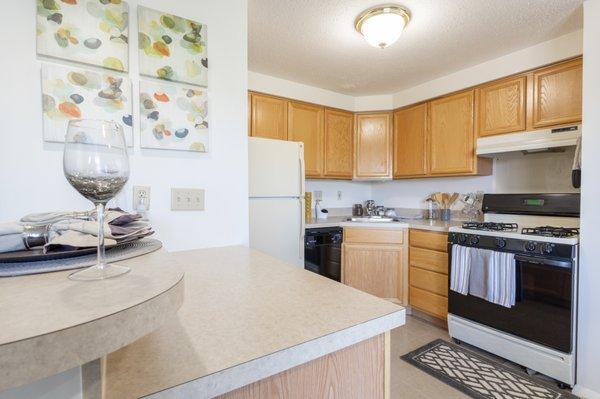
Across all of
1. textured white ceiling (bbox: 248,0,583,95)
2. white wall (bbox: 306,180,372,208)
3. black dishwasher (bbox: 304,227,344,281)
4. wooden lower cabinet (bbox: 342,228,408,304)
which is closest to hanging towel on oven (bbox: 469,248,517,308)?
wooden lower cabinet (bbox: 342,228,408,304)

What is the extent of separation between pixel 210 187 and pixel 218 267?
527 mm

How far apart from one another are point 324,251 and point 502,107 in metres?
1.97

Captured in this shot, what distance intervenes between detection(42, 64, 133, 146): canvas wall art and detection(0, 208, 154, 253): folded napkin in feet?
2.13

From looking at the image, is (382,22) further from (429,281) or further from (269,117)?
(429,281)

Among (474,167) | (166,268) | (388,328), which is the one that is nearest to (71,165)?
(166,268)

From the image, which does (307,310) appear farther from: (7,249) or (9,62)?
(9,62)

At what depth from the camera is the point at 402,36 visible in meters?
2.16

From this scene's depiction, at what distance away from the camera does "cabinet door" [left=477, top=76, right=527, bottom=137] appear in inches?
92.0

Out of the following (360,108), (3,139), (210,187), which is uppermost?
(360,108)

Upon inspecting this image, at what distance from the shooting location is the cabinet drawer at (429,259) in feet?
8.16

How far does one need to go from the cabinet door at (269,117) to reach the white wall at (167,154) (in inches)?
48.0

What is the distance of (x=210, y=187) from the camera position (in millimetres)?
1507

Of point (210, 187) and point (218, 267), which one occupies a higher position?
point (210, 187)

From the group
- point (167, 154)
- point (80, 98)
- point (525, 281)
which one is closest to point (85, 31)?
point (80, 98)
